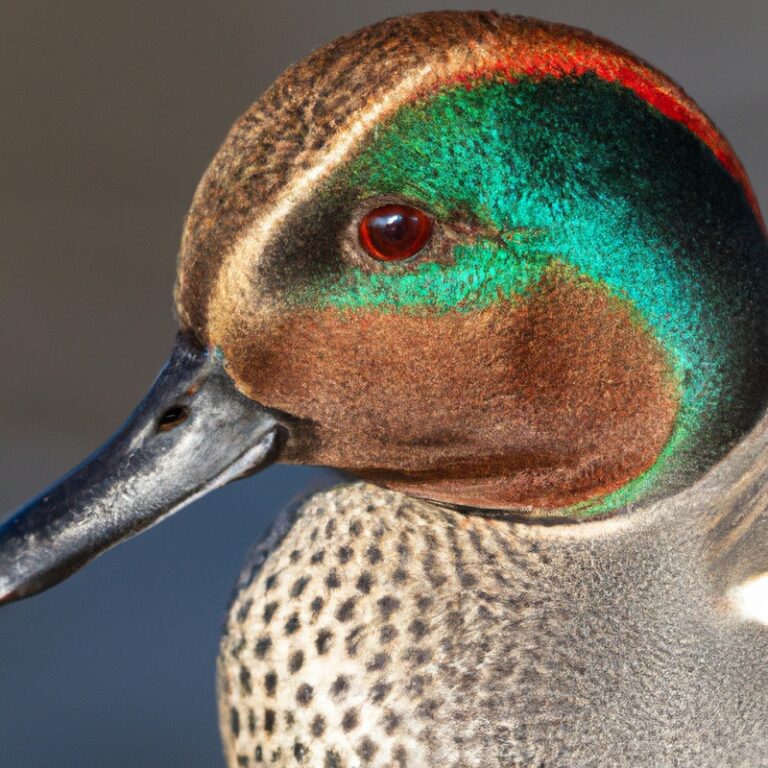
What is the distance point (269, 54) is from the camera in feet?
Result: 10.8

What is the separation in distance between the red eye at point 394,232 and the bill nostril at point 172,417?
22 centimetres

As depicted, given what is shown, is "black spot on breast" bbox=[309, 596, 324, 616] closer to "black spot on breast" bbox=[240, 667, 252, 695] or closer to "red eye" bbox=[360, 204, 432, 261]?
"black spot on breast" bbox=[240, 667, 252, 695]

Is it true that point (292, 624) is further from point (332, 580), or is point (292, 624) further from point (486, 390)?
point (486, 390)

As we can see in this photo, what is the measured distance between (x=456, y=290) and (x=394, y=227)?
2.9 inches

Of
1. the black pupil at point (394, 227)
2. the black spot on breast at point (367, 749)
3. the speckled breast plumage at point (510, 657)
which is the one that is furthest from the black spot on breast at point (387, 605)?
the black pupil at point (394, 227)

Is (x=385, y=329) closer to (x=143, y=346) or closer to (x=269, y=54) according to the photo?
(x=143, y=346)

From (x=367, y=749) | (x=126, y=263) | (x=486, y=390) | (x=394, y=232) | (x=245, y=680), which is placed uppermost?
(x=126, y=263)

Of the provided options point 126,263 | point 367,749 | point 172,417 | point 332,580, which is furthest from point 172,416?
point 126,263

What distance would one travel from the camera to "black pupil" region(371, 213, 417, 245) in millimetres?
955

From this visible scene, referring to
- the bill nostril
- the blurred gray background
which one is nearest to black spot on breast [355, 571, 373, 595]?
the bill nostril

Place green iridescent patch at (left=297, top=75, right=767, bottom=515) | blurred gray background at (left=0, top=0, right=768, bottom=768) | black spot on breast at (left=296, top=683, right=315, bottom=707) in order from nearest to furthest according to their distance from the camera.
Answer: green iridescent patch at (left=297, top=75, right=767, bottom=515) < black spot on breast at (left=296, top=683, right=315, bottom=707) < blurred gray background at (left=0, top=0, right=768, bottom=768)

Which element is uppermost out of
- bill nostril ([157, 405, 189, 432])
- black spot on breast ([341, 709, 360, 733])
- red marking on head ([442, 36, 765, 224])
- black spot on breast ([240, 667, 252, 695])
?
red marking on head ([442, 36, 765, 224])

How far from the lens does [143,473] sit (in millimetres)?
1060

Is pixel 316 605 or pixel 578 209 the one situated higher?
pixel 578 209
